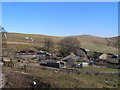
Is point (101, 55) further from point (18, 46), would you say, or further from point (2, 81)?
point (2, 81)

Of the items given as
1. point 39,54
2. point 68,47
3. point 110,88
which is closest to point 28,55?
point 39,54

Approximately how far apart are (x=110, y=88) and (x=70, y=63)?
608 inches

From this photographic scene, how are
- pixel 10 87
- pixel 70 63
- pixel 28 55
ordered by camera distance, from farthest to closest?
pixel 28 55, pixel 70 63, pixel 10 87

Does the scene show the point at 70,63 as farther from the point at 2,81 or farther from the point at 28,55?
the point at 2,81

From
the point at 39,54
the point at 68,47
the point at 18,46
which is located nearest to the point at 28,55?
the point at 39,54

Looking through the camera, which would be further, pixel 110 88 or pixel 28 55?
pixel 28 55

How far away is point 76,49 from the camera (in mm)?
42938

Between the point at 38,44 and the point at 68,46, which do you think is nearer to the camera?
the point at 68,46

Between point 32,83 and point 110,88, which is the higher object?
point 32,83

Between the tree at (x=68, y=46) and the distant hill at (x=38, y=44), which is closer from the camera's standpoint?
the tree at (x=68, y=46)

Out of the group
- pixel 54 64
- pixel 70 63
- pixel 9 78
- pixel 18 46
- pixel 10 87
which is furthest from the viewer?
pixel 18 46

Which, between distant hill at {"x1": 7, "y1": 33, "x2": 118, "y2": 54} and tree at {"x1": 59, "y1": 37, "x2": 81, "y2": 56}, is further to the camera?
distant hill at {"x1": 7, "y1": 33, "x2": 118, "y2": 54}

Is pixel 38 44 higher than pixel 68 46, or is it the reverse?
pixel 38 44

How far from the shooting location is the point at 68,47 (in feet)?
140
